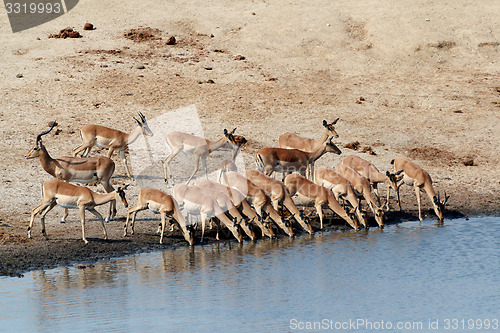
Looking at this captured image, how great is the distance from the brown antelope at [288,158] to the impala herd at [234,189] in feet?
0.08

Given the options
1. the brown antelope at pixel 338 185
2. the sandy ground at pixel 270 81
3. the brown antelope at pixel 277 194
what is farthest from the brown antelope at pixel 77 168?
the brown antelope at pixel 338 185

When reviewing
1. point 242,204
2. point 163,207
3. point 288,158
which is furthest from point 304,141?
point 163,207

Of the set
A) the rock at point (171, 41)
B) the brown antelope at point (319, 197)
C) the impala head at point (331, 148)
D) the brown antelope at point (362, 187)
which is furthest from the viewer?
the rock at point (171, 41)

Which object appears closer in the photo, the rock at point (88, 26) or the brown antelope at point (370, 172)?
the brown antelope at point (370, 172)

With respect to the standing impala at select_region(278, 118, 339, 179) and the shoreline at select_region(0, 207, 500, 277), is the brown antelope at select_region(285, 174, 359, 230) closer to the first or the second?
the shoreline at select_region(0, 207, 500, 277)

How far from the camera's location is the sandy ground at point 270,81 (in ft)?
65.2

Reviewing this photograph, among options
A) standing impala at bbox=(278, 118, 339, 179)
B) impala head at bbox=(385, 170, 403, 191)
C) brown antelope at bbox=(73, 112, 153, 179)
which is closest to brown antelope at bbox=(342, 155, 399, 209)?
impala head at bbox=(385, 170, 403, 191)

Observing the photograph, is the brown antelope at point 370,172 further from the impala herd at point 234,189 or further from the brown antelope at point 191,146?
the brown antelope at point 191,146

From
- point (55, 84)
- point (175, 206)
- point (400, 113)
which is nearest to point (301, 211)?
point (175, 206)

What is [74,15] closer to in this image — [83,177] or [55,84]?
[55,84]

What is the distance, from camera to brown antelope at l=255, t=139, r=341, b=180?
1812 cm

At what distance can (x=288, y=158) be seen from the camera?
18484 mm

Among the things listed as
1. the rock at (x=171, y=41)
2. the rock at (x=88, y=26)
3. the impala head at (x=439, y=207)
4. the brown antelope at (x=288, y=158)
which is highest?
the rock at (x=88, y=26)

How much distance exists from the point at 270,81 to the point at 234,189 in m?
10.0
